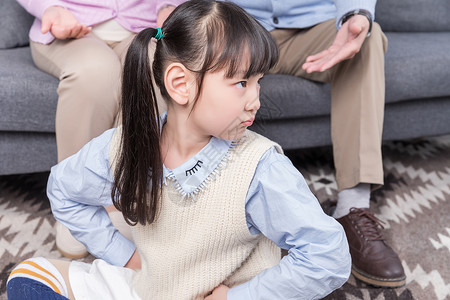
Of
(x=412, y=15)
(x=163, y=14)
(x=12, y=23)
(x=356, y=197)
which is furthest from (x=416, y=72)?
(x=12, y=23)

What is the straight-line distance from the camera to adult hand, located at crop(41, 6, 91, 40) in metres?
1.29

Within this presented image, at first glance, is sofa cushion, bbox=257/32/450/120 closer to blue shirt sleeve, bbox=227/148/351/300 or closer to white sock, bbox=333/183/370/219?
white sock, bbox=333/183/370/219

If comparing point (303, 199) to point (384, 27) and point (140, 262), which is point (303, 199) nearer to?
point (140, 262)

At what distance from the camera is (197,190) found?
2.61ft

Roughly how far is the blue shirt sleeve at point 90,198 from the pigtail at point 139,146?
0.06 meters

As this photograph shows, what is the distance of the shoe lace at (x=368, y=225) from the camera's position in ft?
3.96

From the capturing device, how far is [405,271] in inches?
46.8

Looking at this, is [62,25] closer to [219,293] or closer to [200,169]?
[200,169]

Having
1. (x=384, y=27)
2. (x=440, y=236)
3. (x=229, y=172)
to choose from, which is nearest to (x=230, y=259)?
(x=229, y=172)

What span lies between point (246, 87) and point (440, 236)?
873mm

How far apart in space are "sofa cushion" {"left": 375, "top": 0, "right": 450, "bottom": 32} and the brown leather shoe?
1.06 meters

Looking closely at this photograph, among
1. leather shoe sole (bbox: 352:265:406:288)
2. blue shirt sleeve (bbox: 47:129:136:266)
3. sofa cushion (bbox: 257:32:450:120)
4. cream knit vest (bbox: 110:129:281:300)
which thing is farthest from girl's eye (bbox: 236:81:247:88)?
leather shoe sole (bbox: 352:265:406:288)

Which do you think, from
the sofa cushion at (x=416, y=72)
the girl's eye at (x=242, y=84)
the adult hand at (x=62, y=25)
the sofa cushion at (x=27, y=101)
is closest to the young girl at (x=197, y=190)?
the girl's eye at (x=242, y=84)

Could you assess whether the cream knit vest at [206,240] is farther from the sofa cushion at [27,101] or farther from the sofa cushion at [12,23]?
the sofa cushion at [12,23]
